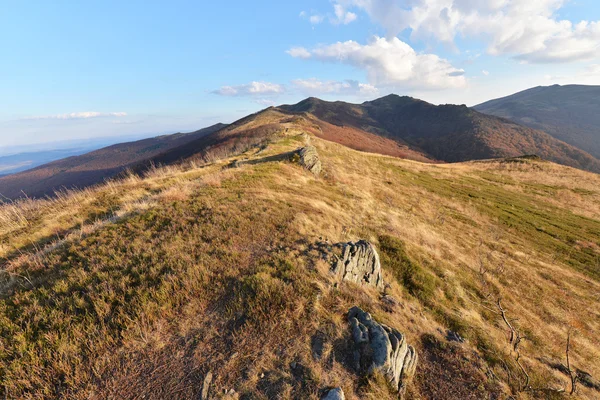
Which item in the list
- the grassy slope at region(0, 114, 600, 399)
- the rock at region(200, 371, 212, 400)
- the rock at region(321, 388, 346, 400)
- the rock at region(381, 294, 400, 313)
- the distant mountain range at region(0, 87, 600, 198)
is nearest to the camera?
the rock at region(200, 371, 212, 400)

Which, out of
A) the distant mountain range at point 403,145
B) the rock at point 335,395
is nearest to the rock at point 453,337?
the rock at point 335,395

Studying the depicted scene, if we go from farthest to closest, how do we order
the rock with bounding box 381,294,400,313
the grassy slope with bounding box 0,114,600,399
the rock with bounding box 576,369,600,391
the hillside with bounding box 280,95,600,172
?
the hillside with bounding box 280,95,600,172
the rock with bounding box 381,294,400,313
the rock with bounding box 576,369,600,391
the grassy slope with bounding box 0,114,600,399

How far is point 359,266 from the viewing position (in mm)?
10602

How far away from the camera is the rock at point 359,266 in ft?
32.6

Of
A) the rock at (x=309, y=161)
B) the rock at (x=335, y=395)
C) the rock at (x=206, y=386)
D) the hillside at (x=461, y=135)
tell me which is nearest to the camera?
the rock at (x=206, y=386)

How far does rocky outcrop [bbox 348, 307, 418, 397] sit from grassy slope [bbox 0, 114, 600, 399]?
362mm

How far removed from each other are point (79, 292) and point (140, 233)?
140 inches

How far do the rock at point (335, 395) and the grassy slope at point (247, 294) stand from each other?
228 millimetres

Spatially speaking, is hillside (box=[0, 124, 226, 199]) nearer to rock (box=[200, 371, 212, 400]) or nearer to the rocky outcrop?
rock (box=[200, 371, 212, 400])

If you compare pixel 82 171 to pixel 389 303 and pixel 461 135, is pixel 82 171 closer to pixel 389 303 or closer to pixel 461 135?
pixel 389 303

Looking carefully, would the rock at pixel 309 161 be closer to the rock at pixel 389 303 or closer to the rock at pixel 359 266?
the rock at pixel 359 266

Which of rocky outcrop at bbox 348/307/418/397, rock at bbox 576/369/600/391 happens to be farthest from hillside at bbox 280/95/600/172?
rocky outcrop at bbox 348/307/418/397

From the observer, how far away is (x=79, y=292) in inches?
278

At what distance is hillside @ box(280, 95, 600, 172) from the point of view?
11831cm
